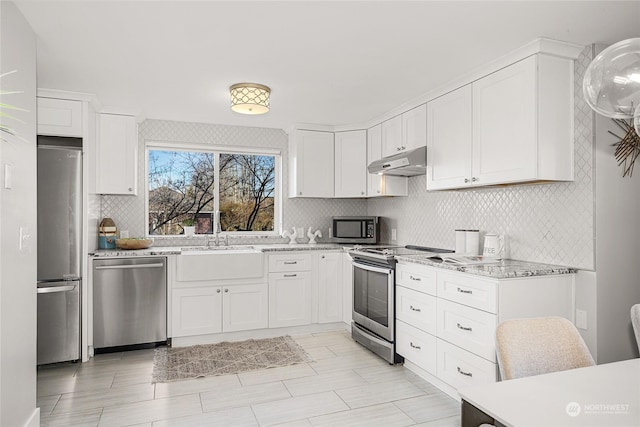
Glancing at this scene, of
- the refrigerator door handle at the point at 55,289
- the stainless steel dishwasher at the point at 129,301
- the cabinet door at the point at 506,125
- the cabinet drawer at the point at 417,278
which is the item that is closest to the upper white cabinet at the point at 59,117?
the stainless steel dishwasher at the point at 129,301

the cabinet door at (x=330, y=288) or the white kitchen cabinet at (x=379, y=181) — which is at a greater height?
the white kitchen cabinet at (x=379, y=181)

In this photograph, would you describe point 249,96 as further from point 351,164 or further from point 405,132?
point 351,164

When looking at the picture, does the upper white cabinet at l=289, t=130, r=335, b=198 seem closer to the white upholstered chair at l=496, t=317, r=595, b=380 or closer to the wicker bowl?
the wicker bowl

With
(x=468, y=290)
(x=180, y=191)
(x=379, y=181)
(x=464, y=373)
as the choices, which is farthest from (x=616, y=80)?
(x=180, y=191)

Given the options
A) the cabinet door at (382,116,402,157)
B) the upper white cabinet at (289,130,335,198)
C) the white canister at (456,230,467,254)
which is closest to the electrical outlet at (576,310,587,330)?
the white canister at (456,230,467,254)

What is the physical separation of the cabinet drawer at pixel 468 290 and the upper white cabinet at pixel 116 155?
3163 millimetres

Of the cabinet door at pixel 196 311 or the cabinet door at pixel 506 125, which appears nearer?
the cabinet door at pixel 506 125

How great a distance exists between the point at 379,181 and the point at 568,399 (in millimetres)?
3420

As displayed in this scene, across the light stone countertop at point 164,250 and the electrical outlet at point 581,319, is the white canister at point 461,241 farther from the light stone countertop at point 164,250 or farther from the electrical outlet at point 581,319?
the light stone countertop at point 164,250

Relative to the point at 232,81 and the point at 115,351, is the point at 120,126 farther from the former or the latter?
the point at 115,351

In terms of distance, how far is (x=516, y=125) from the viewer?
105 inches

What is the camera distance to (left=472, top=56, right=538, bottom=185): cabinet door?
2566mm

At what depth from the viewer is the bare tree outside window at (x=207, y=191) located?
4652 mm

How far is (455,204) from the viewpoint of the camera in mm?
3752
